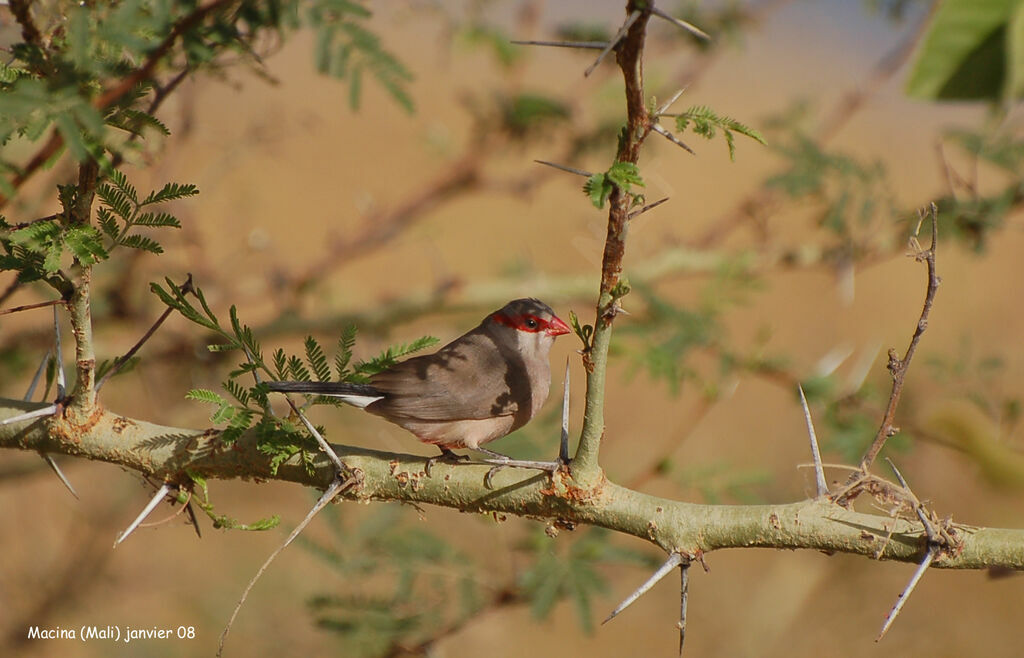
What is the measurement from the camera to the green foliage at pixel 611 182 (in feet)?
5.61

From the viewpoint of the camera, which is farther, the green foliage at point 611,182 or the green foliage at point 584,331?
the green foliage at point 584,331

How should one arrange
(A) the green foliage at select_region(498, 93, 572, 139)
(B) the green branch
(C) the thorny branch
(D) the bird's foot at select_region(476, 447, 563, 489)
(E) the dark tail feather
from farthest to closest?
(A) the green foliage at select_region(498, 93, 572, 139) → (E) the dark tail feather → (D) the bird's foot at select_region(476, 447, 563, 489) → (B) the green branch → (C) the thorny branch

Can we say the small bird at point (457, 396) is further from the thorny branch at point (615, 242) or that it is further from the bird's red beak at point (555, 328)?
the thorny branch at point (615, 242)

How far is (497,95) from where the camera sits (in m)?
6.15

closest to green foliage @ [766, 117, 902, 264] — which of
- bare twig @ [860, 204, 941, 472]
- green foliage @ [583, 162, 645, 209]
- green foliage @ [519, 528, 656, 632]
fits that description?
green foliage @ [519, 528, 656, 632]

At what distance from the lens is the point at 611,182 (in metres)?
1.75

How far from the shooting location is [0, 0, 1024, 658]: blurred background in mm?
4414

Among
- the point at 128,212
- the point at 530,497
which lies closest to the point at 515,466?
the point at 530,497

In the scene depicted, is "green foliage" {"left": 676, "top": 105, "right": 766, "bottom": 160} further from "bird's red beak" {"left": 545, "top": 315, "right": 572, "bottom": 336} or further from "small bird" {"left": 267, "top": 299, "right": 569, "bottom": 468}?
"bird's red beak" {"left": 545, "top": 315, "right": 572, "bottom": 336}

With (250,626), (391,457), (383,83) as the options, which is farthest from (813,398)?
(250,626)

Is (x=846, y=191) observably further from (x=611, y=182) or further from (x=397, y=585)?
(x=611, y=182)

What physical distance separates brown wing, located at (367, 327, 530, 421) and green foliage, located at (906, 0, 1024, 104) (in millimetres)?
2638

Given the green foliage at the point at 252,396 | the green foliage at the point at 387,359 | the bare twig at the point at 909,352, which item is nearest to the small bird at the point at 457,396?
the green foliage at the point at 387,359

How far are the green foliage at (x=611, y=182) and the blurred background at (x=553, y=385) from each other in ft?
1.94
